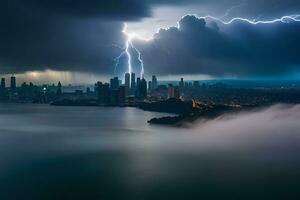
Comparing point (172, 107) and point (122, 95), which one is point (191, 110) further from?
point (122, 95)

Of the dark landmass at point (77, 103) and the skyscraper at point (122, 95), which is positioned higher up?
the skyscraper at point (122, 95)

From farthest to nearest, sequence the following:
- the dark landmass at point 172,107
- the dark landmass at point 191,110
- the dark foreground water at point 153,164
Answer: the dark landmass at point 172,107, the dark landmass at point 191,110, the dark foreground water at point 153,164

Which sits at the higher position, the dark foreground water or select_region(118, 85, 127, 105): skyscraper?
select_region(118, 85, 127, 105): skyscraper

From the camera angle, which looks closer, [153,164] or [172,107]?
[153,164]

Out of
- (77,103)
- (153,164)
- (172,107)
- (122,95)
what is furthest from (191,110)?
(77,103)

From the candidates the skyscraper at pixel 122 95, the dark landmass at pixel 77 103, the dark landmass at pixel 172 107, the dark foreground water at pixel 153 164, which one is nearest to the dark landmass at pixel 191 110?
the dark landmass at pixel 172 107

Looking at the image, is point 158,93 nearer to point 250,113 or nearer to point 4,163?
point 250,113

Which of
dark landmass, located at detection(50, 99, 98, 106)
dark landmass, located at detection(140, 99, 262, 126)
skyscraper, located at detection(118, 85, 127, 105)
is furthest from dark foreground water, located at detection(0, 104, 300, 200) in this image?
dark landmass, located at detection(50, 99, 98, 106)

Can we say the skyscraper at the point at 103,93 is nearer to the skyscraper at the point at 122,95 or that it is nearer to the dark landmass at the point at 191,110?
the skyscraper at the point at 122,95

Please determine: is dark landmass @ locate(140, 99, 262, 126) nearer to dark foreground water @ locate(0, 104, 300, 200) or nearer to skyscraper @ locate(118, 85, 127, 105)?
dark foreground water @ locate(0, 104, 300, 200)

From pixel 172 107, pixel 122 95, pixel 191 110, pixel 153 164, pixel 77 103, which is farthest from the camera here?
pixel 77 103
